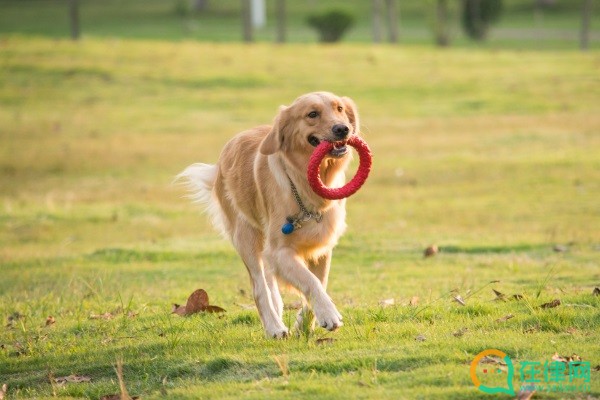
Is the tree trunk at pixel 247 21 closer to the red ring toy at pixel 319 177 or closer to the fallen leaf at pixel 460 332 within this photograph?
the red ring toy at pixel 319 177

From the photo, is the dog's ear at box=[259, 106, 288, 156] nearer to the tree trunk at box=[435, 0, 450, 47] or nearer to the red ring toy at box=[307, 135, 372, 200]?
the red ring toy at box=[307, 135, 372, 200]

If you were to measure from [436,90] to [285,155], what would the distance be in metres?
27.7

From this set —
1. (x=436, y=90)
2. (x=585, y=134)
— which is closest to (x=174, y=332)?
(x=585, y=134)

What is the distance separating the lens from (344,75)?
124ft

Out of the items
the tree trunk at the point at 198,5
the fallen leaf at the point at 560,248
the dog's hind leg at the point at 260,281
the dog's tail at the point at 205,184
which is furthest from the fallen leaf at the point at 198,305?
the tree trunk at the point at 198,5

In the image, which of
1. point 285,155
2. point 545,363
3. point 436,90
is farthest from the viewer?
point 436,90

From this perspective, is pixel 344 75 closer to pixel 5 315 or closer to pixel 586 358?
pixel 5 315

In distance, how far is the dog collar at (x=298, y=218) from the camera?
307 inches

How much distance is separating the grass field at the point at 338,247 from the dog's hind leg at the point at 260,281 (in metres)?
0.25

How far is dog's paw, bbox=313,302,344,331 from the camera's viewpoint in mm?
7086

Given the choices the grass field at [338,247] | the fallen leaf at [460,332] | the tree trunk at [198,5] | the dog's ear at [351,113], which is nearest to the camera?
the grass field at [338,247]

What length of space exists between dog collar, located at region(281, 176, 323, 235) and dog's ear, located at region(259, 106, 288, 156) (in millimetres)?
367

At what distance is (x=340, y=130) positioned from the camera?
7547mm

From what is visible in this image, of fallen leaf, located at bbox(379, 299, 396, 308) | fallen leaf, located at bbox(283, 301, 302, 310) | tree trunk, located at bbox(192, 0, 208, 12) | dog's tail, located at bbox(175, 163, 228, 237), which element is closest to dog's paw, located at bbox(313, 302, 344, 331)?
fallen leaf, located at bbox(379, 299, 396, 308)
